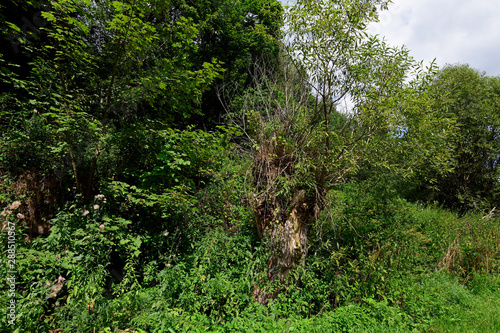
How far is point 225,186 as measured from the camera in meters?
5.05

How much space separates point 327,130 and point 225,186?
7.61 feet

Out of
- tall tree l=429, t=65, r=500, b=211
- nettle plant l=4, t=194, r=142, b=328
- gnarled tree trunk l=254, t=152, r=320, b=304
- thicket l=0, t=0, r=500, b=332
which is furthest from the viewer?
tall tree l=429, t=65, r=500, b=211

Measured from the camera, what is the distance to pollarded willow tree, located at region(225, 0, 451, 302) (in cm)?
394

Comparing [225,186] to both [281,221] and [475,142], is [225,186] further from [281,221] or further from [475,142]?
[475,142]

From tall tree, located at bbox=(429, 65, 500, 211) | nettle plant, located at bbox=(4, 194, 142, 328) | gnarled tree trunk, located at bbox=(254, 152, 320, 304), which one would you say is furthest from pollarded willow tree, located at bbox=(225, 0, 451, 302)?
tall tree, located at bbox=(429, 65, 500, 211)

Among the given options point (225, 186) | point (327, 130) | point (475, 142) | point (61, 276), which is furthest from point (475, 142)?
point (61, 276)

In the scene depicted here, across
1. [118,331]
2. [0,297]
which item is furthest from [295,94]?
[0,297]

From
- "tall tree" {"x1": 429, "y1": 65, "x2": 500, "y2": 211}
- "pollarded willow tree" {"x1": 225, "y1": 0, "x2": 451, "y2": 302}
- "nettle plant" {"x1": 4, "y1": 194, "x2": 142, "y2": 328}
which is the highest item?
"tall tree" {"x1": 429, "y1": 65, "x2": 500, "y2": 211}

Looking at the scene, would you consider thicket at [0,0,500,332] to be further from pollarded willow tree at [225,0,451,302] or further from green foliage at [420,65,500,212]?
green foliage at [420,65,500,212]

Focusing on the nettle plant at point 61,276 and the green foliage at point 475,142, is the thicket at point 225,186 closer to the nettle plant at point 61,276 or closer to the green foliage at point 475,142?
the nettle plant at point 61,276

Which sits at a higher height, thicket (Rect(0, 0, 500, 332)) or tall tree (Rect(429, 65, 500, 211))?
→ tall tree (Rect(429, 65, 500, 211))

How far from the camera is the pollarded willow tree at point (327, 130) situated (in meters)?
3.94

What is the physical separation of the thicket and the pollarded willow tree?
3 centimetres

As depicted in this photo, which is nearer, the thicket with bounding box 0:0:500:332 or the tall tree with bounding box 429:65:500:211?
the thicket with bounding box 0:0:500:332
